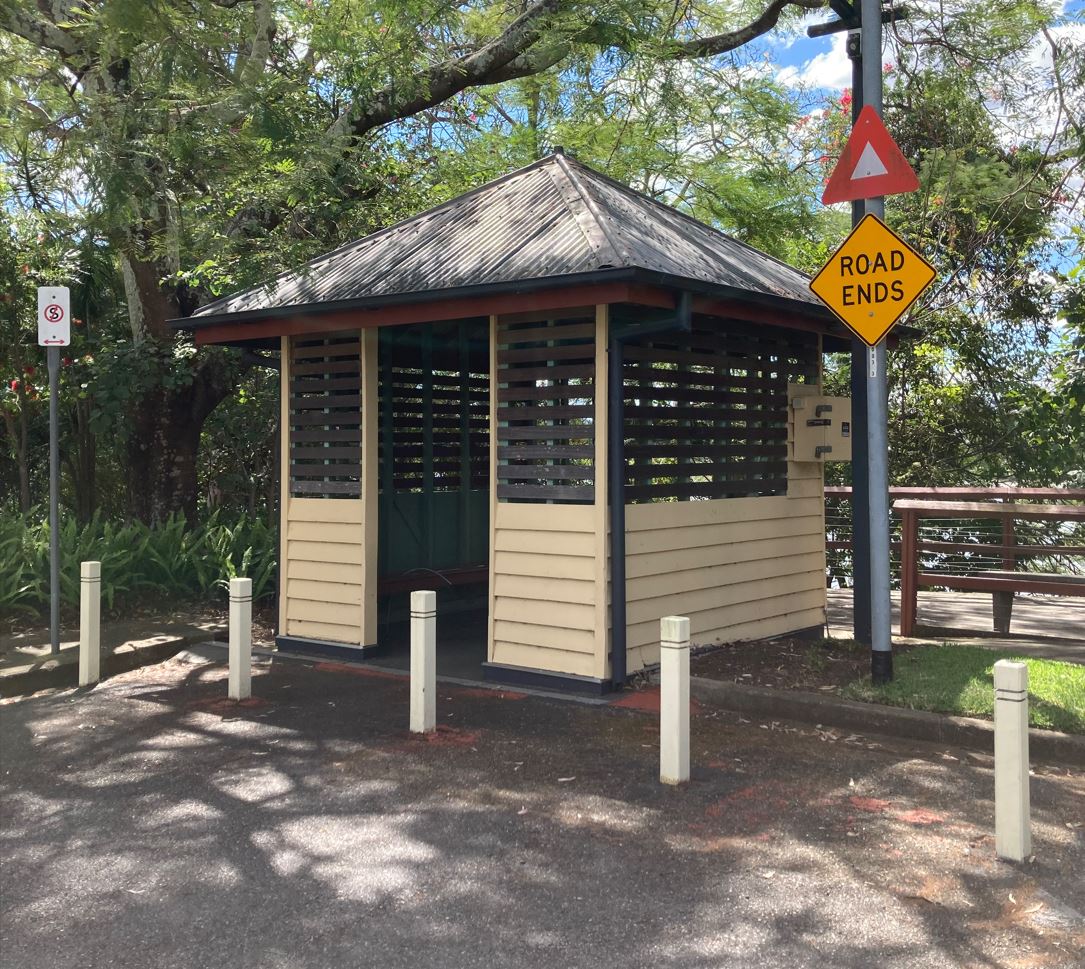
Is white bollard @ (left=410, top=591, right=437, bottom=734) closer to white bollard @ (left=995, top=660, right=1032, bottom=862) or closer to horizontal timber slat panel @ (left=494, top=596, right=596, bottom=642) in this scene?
horizontal timber slat panel @ (left=494, top=596, right=596, bottom=642)

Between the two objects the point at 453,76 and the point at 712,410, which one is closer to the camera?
the point at 712,410

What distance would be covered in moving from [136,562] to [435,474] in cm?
319

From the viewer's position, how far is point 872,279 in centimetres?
651

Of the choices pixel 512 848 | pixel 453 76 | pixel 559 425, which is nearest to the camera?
pixel 512 848

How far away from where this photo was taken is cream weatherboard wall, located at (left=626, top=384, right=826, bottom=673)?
750 cm

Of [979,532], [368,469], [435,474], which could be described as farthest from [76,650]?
[979,532]

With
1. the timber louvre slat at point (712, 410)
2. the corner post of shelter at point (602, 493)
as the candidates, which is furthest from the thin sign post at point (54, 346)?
the timber louvre slat at point (712, 410)

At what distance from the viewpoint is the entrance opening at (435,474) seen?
9781mm

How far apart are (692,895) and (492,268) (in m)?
4.50

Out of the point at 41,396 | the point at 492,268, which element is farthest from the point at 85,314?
the point at 492,268

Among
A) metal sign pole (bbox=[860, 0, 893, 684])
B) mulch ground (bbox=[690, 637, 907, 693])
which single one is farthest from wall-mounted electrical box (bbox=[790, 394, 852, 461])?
metal sign pole (bbox=[860, 0, 893, 684])

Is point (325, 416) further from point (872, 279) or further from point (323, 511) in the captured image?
point (872, 279)

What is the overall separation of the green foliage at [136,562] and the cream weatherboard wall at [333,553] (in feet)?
7.42

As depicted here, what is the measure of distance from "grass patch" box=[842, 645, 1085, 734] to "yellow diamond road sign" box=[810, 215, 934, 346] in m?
2.13
